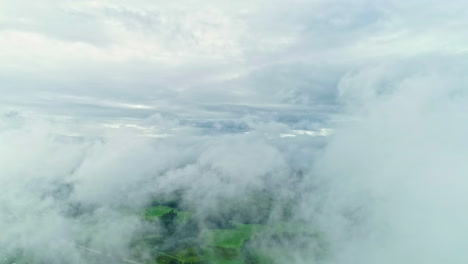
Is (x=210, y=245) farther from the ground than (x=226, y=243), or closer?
farther from the ground

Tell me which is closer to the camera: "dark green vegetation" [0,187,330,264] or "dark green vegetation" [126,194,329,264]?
"dark green vegetation" [0,187,330,264]

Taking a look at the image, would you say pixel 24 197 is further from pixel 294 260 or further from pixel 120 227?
pixel 294 260

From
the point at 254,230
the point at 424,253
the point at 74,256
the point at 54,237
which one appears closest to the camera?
the point at 424,253

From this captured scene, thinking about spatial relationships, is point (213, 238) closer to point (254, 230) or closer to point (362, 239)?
point (254, 230)

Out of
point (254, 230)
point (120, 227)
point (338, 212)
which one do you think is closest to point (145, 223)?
point (120, 227)

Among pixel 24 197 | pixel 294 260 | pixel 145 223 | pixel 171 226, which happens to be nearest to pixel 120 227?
pixel 145 223

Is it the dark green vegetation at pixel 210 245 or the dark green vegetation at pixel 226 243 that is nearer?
the dark green vegetation at pixel 210 245

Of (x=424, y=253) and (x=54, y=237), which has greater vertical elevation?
Answer: (x=424, y=253)

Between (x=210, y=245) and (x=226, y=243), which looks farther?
(x=226, y=243)

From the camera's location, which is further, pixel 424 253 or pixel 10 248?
pixel 10 248

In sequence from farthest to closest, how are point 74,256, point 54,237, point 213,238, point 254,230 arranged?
point 254,230, point 213,238, point 54,237, point 74,256
